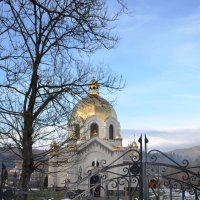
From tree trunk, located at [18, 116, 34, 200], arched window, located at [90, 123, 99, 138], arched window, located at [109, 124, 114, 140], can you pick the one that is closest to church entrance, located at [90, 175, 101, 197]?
tree trunk, located at [18, 116, 34, 200]

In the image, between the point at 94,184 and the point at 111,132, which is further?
the point at 111,132

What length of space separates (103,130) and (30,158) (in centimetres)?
4119

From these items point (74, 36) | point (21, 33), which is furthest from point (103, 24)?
point (21, 33)

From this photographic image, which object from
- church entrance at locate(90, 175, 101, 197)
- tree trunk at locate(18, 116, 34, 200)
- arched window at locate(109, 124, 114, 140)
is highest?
arched window at locate(109, 124, 114, 140)

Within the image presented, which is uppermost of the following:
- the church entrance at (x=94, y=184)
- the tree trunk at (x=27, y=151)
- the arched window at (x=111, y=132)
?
the arched window at (x=111, y=132)

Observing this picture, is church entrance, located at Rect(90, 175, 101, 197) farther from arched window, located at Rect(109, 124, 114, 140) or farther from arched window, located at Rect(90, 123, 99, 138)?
arched window, located at Rect(109, 124, 114, 140)

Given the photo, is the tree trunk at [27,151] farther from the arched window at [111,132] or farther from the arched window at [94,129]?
the arched window at [111,132]

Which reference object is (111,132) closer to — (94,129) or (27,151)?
(94,129)

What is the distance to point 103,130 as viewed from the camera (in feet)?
172

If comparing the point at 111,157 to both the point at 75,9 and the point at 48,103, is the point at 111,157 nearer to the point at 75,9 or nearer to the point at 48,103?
the point at 48,103

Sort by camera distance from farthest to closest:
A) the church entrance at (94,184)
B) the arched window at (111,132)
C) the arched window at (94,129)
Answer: the arched window at (111,132) → the arched window at (94,129) → the church entrance at (94,184)

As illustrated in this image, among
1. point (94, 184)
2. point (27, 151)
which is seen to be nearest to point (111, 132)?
point (27, 151)

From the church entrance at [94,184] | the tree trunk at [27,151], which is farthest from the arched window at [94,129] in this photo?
the tree trunk at [27,151]

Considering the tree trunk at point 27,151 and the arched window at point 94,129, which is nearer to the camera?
the tree trunk at point 27,151
